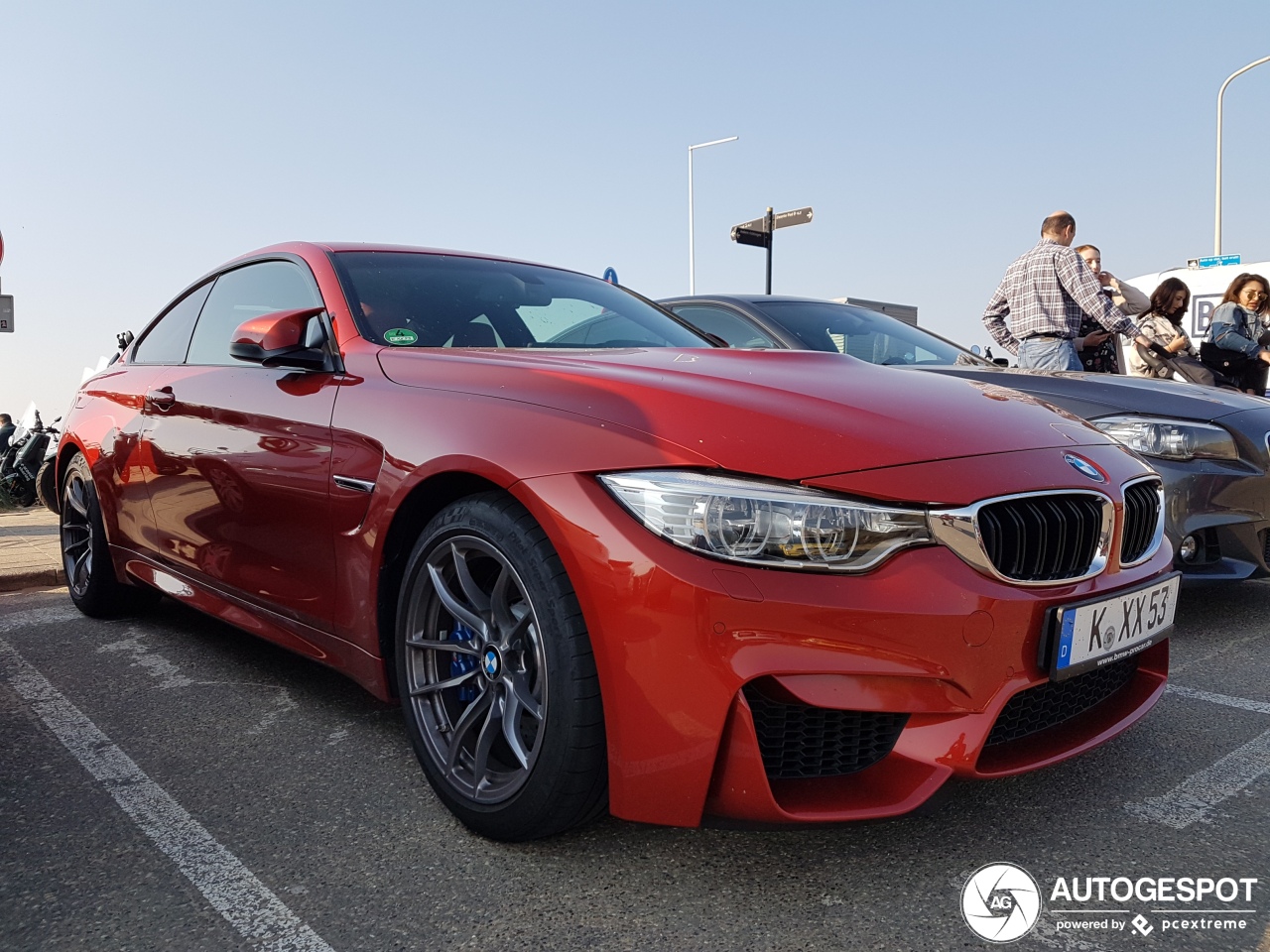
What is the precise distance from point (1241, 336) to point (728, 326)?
14.8 feet

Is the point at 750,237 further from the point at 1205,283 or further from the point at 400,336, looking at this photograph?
the point at 400,336

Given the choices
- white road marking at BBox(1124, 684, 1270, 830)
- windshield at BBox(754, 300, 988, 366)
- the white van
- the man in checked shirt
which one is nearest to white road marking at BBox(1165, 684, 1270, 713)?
white road marking at BBox(1124, 684, 1270, 830)

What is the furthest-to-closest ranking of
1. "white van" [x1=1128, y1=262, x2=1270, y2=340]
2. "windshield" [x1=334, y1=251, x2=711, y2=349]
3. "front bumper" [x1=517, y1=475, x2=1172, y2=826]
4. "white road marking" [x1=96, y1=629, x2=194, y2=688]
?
"white van" [x1=1128, y1=262, x2=1270, y2=340] < "white road marking" [x1=96, y1=629, x2=194, y2=688] < "windshield" [x1=334, y1=251, x2=711, y2=349] < "front bumper" [x1=517, y1=475, x2=1172, y2=826]

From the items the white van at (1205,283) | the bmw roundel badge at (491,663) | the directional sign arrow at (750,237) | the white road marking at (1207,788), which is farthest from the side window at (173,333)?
the white van at (1205,283)

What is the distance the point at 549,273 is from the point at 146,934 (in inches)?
91.1

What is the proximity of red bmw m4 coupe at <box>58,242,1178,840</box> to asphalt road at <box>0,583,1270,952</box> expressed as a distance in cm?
18

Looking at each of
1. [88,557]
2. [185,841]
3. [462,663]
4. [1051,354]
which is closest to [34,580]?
[88,557]

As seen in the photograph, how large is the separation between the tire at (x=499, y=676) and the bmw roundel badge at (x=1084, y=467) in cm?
107

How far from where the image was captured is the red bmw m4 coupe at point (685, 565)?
5.70 feet

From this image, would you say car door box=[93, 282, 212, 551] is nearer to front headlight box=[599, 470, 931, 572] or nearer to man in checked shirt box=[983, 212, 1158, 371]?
front headlight box=[599, 470, 931, 572]

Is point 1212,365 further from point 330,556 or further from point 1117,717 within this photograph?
point 330,556

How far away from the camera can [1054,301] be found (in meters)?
5.89

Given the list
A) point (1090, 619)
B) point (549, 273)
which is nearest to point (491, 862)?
point (1090, 619)

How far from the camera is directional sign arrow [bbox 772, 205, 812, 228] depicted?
9.97 meters
